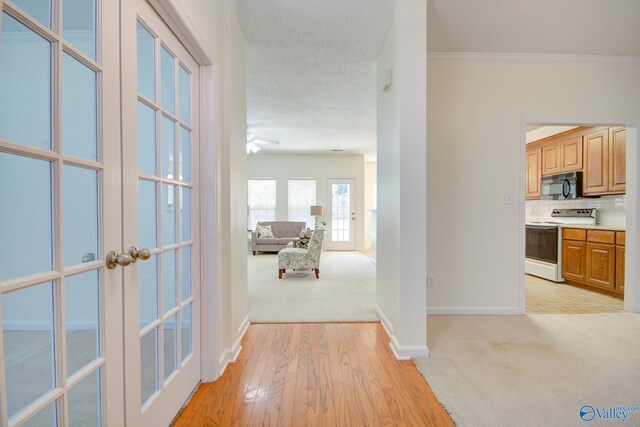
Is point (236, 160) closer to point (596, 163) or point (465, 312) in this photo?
point (465, 312)

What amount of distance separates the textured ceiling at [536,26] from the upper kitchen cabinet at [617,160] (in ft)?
3.37

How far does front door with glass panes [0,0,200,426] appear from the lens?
733mm

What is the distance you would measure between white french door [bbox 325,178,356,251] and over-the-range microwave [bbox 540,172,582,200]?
437cm

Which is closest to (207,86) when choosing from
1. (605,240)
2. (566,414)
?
(566,414)

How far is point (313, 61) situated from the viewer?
3012 millimetres

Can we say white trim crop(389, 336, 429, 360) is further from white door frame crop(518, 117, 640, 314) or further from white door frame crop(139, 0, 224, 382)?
white door frame crop(518, 117, 640, 314)

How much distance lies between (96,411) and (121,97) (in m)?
1.11

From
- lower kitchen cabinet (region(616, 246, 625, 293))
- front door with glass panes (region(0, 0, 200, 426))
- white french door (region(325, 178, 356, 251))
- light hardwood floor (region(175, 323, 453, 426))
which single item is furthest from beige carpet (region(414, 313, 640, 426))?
white french door (region(325, 178, 356, 251))

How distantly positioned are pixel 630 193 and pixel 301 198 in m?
6.28

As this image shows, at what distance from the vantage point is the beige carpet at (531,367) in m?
1.52

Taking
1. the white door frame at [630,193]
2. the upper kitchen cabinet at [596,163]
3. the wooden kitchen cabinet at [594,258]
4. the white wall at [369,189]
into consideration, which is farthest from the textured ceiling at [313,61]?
the white wall at [369,189]

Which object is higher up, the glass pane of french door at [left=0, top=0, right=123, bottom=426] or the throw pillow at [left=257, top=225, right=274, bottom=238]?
the glass pane of french door at [left=0, top=0, right=123, bottom=426]

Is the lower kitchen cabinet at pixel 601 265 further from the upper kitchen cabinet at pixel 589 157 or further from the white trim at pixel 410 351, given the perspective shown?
the white trim at pixel 410 351

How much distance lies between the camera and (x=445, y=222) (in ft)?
9.55
